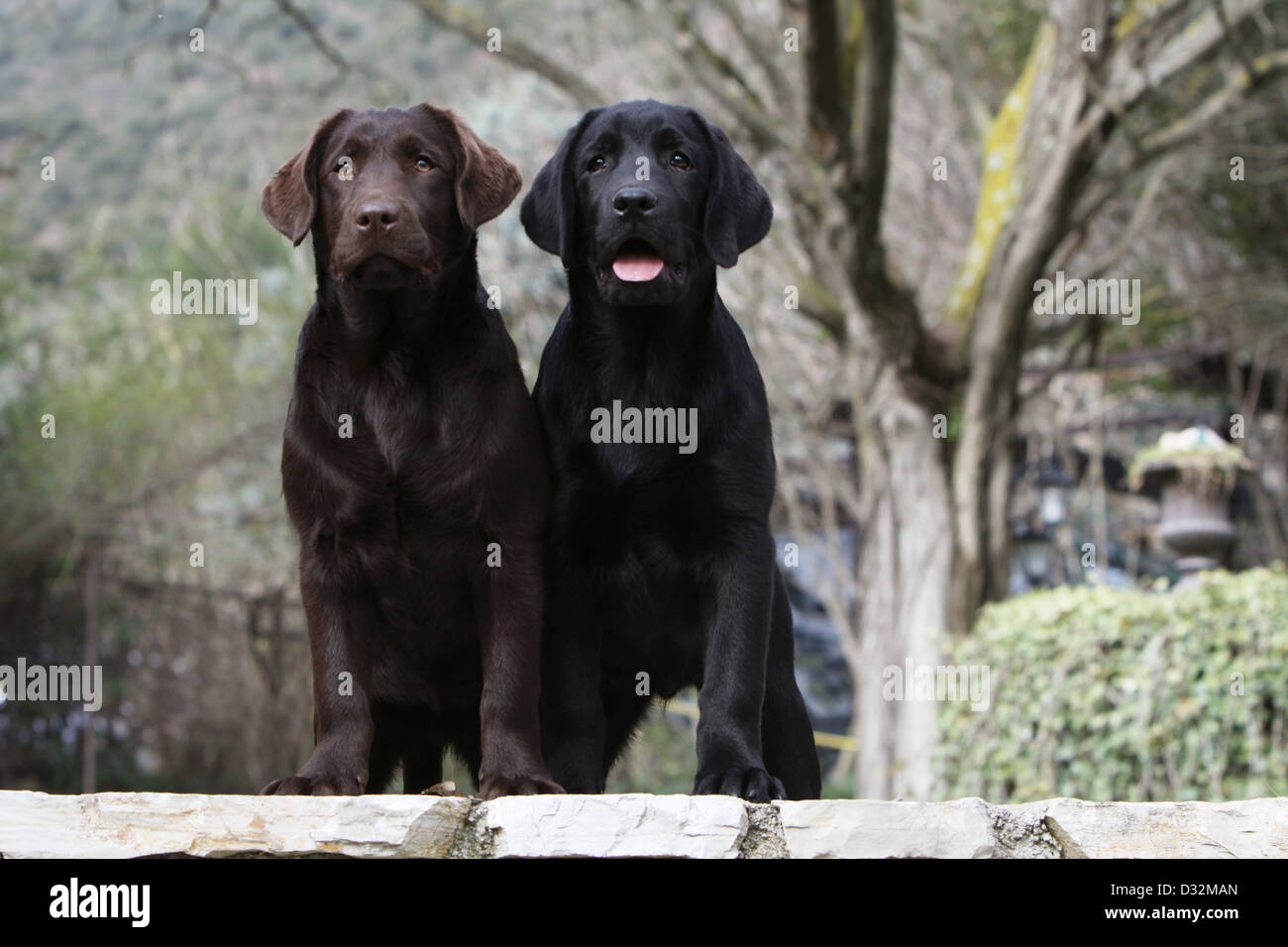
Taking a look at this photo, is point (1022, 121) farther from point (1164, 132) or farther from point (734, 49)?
point (734, 49)

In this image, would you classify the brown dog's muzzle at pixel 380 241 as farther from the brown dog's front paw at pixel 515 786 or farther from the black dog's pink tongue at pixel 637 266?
the brown dog's front paw at pixel 515 786

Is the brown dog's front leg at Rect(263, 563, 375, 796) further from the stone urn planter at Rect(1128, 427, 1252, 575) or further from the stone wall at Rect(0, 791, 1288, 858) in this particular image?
the stone urn planter at Rect(1128, 427, 1252, 575)

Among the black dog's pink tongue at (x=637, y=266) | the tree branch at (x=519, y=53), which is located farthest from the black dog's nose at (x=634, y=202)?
the tree branch at (x=519, y=53)

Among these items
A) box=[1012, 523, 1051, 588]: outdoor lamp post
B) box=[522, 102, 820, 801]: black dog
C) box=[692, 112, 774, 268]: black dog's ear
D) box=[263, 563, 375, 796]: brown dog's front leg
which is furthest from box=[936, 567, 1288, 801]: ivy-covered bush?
box=[263, 563, 375, 796]: brown dog's front leg

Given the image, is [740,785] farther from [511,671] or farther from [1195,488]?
[1195,488]

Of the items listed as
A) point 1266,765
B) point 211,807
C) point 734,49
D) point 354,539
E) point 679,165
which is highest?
point 734,49

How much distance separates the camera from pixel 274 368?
13742 millimetres

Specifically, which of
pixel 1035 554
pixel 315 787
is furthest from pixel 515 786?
pixel 1035 554

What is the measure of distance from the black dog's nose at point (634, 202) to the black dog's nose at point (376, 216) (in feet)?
1.73

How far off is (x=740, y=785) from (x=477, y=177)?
1559 mm

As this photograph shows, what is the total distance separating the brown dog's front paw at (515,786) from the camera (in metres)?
3.17
